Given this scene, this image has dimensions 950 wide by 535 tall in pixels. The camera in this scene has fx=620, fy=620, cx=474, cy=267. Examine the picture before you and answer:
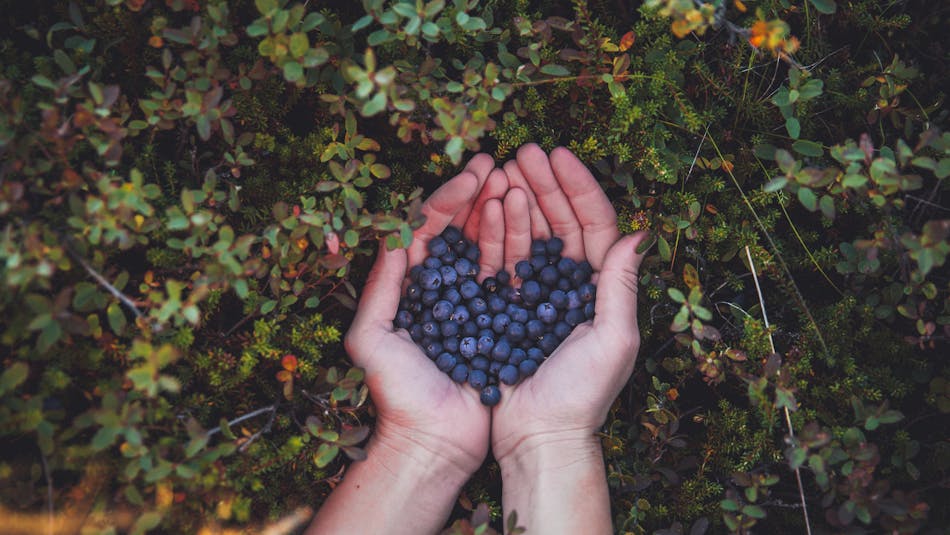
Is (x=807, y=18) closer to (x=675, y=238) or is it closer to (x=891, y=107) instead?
(x=891, y=107)

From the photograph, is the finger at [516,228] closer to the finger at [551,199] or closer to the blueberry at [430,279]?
the finger at [551,199]

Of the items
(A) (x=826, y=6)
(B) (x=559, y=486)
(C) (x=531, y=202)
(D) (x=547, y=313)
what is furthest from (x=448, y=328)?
(A) (x=826, y=6)

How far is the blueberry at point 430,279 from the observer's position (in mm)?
2465

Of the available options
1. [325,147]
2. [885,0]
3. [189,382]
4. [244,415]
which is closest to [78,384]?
[189,382]

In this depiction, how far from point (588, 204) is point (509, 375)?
0.74 meters

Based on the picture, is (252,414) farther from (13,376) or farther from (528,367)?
(528,367)

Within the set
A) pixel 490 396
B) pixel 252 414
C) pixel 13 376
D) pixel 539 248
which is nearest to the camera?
pixel 13 376

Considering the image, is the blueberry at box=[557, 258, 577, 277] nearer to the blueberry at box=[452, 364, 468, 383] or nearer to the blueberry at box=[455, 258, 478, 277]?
the blueberry at box=[455, 258, 478, 277]

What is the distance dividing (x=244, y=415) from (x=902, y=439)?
230 cm

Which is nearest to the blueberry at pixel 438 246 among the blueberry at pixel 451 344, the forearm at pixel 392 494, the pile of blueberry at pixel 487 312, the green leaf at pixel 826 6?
the pile of blueberry at pixel 487 312

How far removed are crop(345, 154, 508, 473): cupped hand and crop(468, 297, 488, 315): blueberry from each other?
0.29m

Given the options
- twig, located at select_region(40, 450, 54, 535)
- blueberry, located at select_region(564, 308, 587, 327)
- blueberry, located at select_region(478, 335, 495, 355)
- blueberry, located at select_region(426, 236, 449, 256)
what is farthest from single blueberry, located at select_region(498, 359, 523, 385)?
twig, located at select_region(40, 450, 54, 535)

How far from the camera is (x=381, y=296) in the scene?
2402 millimetres

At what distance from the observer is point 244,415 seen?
2.07 m
